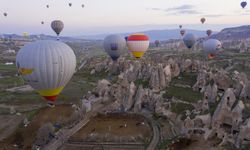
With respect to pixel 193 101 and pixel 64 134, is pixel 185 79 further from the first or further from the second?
pixel 64 134

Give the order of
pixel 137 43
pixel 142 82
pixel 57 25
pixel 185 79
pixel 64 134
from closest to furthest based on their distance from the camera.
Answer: pixel 64 134 → pixel 142 82 → pixel 185 79 → pixel 137 43 → pixel 57 25

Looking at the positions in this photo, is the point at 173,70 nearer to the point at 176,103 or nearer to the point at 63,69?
the point at 176,103

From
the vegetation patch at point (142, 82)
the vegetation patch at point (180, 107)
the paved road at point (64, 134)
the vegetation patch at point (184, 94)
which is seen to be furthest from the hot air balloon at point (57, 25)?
the vegetation patch at point (180, 107)

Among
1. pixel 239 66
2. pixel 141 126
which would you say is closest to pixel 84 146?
pixel 141 126

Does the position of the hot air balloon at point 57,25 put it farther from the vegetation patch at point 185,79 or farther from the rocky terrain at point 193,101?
the vegetation patch at point 185,79

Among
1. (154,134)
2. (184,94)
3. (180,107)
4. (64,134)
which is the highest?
(184,94)

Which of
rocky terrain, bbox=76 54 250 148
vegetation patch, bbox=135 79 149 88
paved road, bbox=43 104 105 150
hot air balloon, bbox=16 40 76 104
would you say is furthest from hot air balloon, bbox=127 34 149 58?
hot air balloon, bbox=16 40 76 104

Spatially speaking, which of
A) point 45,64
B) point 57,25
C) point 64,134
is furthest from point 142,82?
point 57,25

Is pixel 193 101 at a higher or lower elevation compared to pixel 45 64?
lower

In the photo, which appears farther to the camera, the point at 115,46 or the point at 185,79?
the point at 115,46
